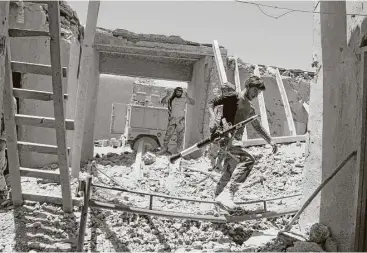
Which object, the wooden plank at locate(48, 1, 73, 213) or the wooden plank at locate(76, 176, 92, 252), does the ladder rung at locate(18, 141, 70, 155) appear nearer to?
the wooden plank at locate(48, 1, 73, 213)

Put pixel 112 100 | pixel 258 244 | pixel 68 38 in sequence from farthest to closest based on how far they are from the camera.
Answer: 1. pixel 112 100
2. pixel 68 38
3. pixel 258 244

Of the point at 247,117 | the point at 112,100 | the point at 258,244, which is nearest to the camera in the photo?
the point at 258,244

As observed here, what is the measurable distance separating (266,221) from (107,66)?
20.7 ft

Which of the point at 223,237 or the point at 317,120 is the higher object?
the point at 317,120

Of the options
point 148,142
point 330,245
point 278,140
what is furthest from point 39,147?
point 148,142

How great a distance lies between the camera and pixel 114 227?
4199mm

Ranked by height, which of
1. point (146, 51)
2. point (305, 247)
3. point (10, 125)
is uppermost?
point (146, 51)

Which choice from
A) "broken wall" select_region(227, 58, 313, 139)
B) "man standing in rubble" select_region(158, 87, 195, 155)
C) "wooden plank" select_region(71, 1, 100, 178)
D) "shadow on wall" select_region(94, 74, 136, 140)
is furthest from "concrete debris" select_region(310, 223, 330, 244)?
"shadow on wall" select_region(94, 74, 136, 140)

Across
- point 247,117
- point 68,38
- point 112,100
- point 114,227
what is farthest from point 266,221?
point 112,100

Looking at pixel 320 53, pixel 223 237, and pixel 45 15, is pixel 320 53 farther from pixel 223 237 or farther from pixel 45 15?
pixel 45 15

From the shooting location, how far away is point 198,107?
9234 mm

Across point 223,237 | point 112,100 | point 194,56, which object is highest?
point 194,56

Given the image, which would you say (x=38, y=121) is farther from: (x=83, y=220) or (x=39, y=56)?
(x=39, y=56)

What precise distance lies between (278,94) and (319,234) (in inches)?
292
